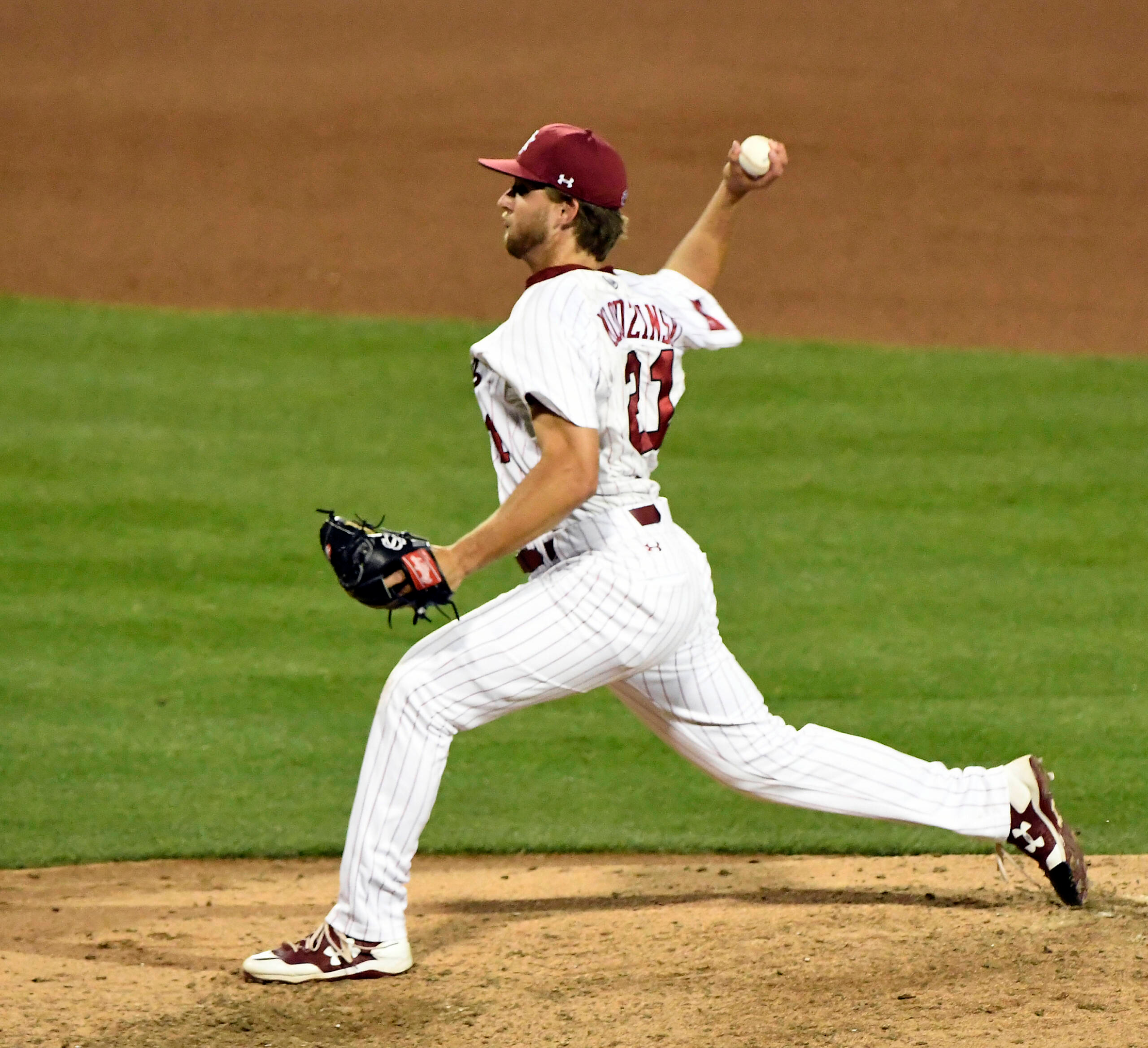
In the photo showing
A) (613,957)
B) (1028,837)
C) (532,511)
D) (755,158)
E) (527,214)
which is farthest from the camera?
(755,158)

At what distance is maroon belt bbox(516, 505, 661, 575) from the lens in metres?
3.51

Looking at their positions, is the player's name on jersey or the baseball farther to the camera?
the baseball

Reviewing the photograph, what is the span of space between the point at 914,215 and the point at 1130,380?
2.91 m

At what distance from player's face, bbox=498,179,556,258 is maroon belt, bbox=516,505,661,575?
1.92 feet

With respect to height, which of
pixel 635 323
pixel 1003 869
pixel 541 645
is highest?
pixel 635 323

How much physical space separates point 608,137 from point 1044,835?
10200 millimetres

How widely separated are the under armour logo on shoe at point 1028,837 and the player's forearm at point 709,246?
141 cm

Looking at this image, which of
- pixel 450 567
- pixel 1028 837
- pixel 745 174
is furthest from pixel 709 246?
pixel 1028 837

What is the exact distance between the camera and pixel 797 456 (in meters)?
8.63

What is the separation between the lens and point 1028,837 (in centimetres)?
380

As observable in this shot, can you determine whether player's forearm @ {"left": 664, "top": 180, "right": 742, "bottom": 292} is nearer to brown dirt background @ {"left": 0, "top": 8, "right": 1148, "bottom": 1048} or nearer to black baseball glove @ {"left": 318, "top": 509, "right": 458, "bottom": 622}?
black baseball glove @ {"left": 318, "top": 509, "right": 458, "bottom": 622}

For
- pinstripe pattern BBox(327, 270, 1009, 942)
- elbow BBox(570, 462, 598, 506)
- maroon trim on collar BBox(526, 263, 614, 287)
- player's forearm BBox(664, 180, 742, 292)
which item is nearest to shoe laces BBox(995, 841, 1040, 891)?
pinstripe pattern BBox(327, 270, 1009, 942)

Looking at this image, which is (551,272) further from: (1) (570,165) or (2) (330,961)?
(2) (330,961)

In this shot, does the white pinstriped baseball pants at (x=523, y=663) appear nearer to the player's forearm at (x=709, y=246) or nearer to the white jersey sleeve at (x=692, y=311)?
the white jersey sleeve at (x=692, y=311)
